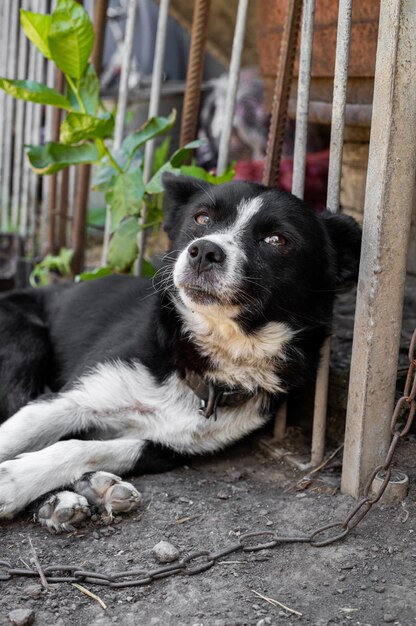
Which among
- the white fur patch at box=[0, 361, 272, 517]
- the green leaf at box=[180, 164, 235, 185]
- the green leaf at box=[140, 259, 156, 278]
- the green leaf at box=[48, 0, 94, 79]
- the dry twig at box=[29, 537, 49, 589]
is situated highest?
the green leaf at box=[48, 0, 94, 79]

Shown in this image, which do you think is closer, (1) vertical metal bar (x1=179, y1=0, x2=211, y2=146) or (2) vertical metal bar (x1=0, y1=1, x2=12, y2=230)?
(1) vertical metal bar (x1=179, y1=0, x2=211, y2=146)

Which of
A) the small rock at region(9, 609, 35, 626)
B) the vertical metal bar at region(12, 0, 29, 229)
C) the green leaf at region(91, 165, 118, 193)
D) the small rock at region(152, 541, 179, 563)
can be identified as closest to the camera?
the small rock at region(9, 609, 35, 626)

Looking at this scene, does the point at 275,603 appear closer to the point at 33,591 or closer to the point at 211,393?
the point at 33,591

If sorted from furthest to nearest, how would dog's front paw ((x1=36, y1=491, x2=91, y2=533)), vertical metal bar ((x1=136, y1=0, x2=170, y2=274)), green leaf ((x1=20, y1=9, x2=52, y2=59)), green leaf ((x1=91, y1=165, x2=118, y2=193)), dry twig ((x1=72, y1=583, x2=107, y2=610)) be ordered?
vertical metal bar ((x1=136, y1=0, x2=170, y2=274)) → green leaf ((x1=91, y1=165, x2=118, y2=193)) → green leaf ((x1=20, y1=9, x2=52, y2=59)) → dog's front paw ((x1=36, y1=491, x2=91, y2=533)) → dry twig ((x1=72, y1=583, x2=107, y2=610))

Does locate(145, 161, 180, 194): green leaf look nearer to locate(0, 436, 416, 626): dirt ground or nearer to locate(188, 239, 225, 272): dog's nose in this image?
locate(188, 239, 225, 272): dog's nose

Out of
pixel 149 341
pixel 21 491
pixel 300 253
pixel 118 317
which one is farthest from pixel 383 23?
pixel 21 491

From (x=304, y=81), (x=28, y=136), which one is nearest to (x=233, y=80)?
(x=304, y=81)

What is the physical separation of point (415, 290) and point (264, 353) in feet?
4.75

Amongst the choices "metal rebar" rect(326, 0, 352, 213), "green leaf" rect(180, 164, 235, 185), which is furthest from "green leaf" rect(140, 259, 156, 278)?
"metal rebar" rect(326, 0, 352, 213)

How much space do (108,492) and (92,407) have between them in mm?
507

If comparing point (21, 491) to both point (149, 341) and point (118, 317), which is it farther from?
point (118, 317)

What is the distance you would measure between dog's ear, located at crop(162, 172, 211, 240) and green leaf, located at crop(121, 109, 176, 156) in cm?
40

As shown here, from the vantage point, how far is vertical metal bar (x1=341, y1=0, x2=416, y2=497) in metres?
2.55

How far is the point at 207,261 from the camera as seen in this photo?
279 centimetres
